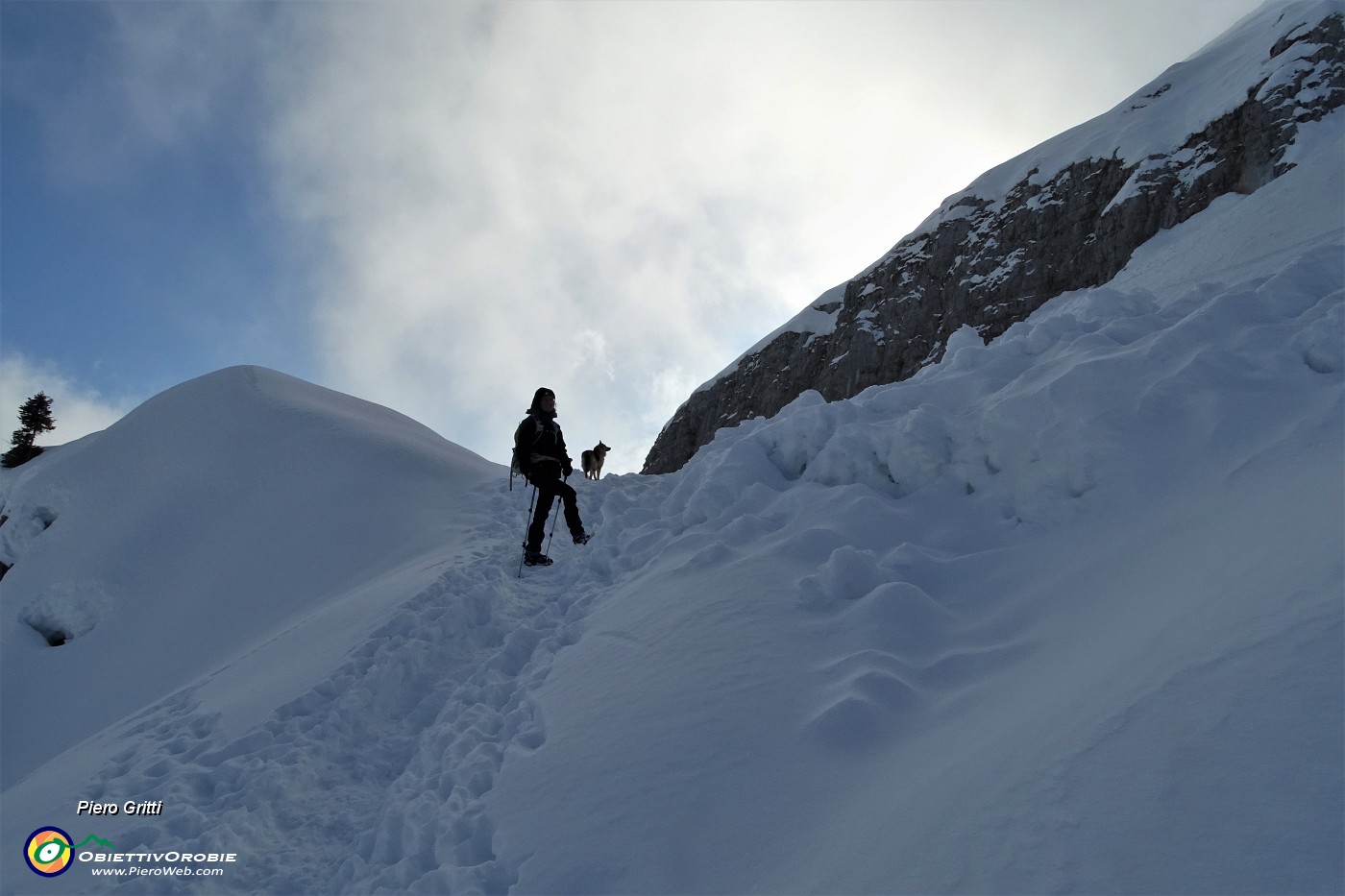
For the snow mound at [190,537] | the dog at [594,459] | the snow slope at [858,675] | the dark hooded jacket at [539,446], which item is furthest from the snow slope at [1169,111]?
the snow mound at [190,537]

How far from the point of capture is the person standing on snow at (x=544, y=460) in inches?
363

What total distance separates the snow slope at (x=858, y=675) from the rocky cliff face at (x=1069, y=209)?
23112 millimetres

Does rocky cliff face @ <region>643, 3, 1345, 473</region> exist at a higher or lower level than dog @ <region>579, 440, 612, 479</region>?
higher

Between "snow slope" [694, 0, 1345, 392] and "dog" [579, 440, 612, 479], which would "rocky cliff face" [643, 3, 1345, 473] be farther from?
"dog" [579, 440, 612, 479]

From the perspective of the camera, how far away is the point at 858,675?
399 centimetres

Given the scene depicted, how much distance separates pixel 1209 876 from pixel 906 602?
2647mm

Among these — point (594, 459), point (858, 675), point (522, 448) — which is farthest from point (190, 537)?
point (858, 675)

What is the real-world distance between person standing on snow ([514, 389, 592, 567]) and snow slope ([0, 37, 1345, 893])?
65 centimetres

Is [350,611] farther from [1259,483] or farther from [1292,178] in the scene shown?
[1292,178]

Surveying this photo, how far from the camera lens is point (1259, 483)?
4258 mm

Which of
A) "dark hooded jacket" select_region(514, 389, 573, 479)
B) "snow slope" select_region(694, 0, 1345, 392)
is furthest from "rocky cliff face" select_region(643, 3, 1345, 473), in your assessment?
"dark hooded jacket" select_region(514, 389, 573, 479)

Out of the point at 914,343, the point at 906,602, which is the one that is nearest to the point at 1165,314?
the point at 906,602

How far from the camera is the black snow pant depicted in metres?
9.05

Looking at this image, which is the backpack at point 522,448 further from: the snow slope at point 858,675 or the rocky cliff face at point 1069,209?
the rocky cliff face at point 1069,209
